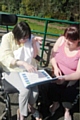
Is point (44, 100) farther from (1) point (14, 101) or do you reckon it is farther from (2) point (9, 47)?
(2) point (9, 47)

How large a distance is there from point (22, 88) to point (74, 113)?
34.9 inches

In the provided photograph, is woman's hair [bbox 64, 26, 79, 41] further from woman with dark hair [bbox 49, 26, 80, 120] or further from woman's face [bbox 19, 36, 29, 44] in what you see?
woman's face [bbox 19, 36, 29, 44]

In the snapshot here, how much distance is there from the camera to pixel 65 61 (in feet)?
8.87

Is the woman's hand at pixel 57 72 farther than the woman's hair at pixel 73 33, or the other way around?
the woman's hand at pixel 57 72

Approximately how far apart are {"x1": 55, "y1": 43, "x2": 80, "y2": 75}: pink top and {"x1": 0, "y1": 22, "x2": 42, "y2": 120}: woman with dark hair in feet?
0.84

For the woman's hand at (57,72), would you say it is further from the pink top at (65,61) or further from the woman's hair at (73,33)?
the woman's hair at (73,33)

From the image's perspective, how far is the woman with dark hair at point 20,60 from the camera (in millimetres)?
2545

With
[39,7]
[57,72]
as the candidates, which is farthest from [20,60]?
[39,7]

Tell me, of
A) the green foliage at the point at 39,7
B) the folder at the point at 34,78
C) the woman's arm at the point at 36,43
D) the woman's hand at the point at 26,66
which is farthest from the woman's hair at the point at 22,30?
the green foliage at the point at 39,7

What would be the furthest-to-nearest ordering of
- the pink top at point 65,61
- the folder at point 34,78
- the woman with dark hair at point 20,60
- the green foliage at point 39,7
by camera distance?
1. the green foliage at point 39,7
2. the pink top at point 65,61
3. the woman with dark hair at point 20,60
4. the folder at point 34,78

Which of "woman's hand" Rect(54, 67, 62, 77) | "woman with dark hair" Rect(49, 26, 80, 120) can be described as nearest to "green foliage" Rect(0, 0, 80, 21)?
"woman with dark hair" Rect(49, 26, 80, 120)

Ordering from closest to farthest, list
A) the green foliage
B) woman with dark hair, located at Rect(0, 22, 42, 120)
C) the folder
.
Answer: the folder
woman with dark hair, located at Rect(0, 22, 42, 120)
the green foliage

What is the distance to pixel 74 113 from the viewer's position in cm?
307

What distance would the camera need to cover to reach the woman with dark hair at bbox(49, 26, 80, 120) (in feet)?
8.48
